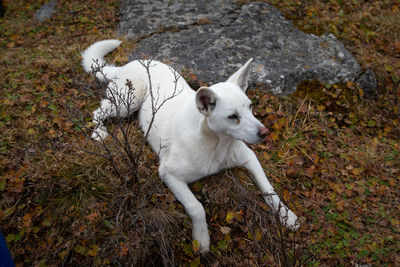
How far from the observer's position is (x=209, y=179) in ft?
12.1

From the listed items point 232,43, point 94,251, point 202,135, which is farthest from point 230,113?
point 232,43

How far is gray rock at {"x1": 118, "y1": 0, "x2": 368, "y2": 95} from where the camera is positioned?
504 centimetres

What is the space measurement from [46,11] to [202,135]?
5.45 meters

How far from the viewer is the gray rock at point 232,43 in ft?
16.5

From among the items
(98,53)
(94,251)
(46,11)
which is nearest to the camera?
(94,251)

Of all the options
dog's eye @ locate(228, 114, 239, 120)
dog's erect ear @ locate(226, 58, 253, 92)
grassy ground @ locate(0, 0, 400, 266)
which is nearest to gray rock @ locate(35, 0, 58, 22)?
grassy ground @ locate(0, 0, 400, 266)

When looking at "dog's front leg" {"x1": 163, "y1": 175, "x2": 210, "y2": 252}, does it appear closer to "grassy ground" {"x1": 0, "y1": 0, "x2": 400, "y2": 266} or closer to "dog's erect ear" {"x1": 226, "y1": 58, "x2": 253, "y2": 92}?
"grassy ground" {"x1": 0, "y1": 0, "x2": 400, "y2": 266}

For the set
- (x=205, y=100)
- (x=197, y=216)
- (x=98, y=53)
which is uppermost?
(x=205, y=100)

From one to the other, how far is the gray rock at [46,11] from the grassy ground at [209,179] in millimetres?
420

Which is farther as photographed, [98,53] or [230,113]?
[98,53]

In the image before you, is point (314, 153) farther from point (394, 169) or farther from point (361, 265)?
point (361, 265)

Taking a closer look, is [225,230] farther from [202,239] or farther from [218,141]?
[218,141]

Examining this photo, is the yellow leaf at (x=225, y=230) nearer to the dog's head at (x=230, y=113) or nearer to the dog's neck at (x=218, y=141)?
the dog's neck at (x=218, y=141)

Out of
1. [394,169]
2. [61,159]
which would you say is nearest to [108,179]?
[61,159]
